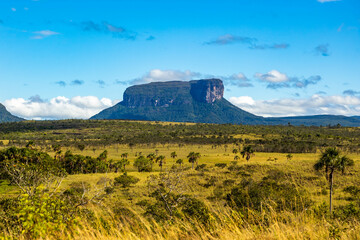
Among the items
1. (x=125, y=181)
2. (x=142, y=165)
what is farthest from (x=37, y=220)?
(x=142, y=165)

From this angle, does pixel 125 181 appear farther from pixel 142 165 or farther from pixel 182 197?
pixel 182 197

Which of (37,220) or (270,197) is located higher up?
(37,220)

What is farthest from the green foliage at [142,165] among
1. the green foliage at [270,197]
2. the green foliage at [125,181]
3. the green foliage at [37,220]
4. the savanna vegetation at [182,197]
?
the green foliage at [37,220]

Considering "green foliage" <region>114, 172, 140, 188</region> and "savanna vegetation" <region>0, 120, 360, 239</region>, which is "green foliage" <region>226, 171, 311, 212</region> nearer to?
"savanna vegetation" <region>0, 120, 360, 239</region>

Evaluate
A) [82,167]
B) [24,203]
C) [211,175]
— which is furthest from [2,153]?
[24,203]

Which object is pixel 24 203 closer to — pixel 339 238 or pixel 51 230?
pixel 51 230

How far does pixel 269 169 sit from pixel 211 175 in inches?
596

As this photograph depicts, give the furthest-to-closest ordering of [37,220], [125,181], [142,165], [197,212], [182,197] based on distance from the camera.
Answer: [142,165], [125,181], [197,212], [182,197], [37,220]

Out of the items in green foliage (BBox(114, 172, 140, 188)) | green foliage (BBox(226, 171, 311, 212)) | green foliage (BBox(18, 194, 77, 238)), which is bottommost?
green foliage (BBox(114, 172, 140, 188))

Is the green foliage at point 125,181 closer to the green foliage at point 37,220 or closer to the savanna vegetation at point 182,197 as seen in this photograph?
the savanna vegetation at point 182,197

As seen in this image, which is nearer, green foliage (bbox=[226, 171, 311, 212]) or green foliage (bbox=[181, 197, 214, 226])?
green foliage (bbox=[181, 197, 214, 226])

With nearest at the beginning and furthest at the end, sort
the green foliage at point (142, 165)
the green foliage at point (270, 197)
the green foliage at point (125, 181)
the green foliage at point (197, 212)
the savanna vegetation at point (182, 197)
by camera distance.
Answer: the savanna vegetation at point (182, 197), the green foliage at point (197, 212), the green foliage at point (270, 197), the green foliage at point (125, 181), the green foliage at point (142, 165)

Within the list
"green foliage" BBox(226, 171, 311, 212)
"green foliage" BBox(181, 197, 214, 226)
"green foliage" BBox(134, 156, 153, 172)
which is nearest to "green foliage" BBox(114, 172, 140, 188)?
"green foliage" BBox(134, 156, 153, 172)

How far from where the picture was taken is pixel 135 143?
190875 mm
